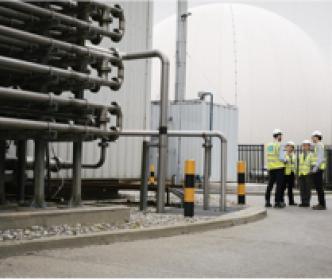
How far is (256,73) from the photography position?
1180 inches

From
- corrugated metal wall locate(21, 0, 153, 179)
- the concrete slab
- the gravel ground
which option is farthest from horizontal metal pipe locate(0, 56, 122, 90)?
corrugated metal wall locate(21, 0, 153, 179)

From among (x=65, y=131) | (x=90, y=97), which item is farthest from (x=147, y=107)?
(x=65, y=131)

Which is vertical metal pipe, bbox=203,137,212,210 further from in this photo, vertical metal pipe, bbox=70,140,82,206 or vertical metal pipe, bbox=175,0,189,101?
vertical metal pipe, bbox=175,0,189,101

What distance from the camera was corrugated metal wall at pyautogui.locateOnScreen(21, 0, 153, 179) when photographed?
11.1 m

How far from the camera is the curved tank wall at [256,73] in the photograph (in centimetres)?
3000

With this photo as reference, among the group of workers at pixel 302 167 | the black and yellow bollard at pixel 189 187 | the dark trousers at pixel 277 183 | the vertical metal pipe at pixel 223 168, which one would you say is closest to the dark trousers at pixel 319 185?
the group of workers at pixel 302 167

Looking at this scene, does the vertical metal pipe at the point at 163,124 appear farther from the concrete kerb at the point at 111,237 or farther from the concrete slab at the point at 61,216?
the concrete slab at the point at 61,216

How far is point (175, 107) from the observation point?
19.5 m

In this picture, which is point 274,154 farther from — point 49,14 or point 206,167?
point 49,14

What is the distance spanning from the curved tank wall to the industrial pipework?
887 inches

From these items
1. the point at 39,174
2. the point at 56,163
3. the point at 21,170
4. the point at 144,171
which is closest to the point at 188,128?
the point at 144,171

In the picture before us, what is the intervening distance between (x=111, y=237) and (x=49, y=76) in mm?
1998

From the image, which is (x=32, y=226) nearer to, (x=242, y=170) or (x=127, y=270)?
(x=127, y=270)

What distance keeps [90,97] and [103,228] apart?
4356 mm
